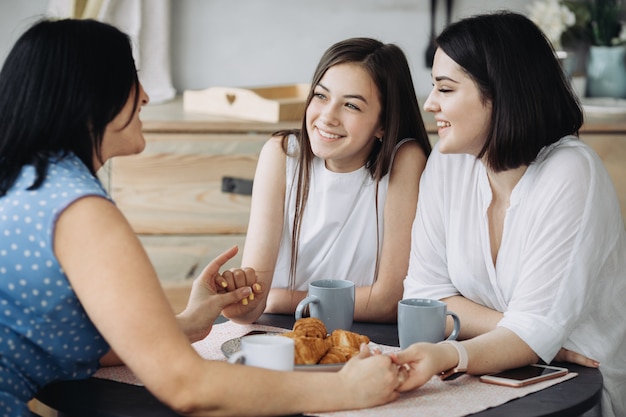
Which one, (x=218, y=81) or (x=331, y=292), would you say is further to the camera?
(x=218, y=81)

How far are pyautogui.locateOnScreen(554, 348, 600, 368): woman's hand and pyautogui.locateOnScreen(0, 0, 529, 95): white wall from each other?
6.28 feet

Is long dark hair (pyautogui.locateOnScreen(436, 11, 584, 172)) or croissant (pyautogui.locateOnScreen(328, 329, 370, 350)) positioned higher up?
long dark hair (pyautogui.locateOnScreen(436, 11, 584, 172))

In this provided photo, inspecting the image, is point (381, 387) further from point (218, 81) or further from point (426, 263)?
point (218, 81)

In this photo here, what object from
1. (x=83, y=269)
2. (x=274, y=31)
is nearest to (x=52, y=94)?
(x=83, y=269)

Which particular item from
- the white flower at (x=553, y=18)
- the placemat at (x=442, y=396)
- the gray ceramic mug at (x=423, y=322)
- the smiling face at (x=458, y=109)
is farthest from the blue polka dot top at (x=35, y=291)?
the white flower at (x=553, y=18)

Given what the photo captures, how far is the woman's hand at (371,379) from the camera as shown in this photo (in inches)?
46.8

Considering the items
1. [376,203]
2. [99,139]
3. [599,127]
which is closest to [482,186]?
[376,203]

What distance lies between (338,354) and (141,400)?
0.92ft

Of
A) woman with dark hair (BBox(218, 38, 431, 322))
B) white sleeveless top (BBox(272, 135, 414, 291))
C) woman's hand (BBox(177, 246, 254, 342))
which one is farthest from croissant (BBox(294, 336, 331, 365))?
white sleeveless top (BBox(272, 135, 414, 291))

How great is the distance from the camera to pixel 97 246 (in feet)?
3.74

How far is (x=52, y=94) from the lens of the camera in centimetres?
122

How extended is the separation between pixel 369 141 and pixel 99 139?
77 cm

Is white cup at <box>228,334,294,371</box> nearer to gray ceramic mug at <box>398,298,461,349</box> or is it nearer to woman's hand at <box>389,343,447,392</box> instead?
woman's hand at <box>389,343,447,392</box>

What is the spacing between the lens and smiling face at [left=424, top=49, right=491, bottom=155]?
5.29 feet
